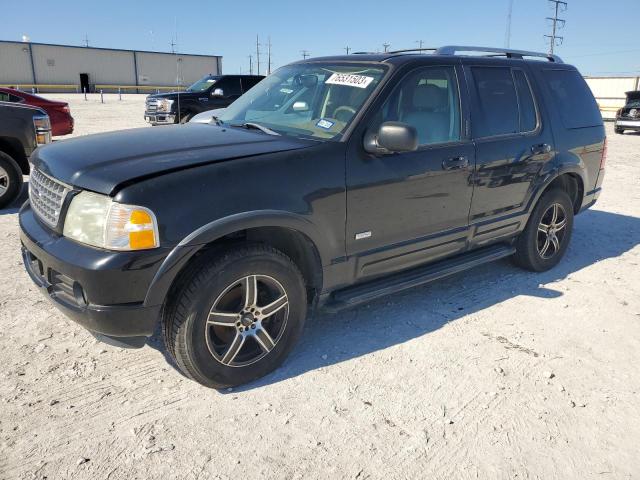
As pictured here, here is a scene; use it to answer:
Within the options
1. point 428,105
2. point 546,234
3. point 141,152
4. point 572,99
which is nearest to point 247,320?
point 141,152

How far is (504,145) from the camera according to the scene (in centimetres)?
423

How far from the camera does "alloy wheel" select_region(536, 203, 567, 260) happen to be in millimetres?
4992

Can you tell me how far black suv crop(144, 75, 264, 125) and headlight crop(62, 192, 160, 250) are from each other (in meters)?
12.8

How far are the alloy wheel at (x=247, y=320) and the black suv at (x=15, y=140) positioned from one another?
16.8 ft

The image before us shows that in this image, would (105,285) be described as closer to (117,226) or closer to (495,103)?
(117,226)

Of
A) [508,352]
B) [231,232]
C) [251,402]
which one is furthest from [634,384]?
[231,232]

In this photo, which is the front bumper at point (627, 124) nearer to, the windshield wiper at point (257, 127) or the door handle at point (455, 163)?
the door handle at point (455, 163)

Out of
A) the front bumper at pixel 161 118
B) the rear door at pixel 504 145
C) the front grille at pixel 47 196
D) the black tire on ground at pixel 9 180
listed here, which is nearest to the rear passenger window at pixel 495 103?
the rear door at pixel 504 145

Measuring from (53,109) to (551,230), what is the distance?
11045mm

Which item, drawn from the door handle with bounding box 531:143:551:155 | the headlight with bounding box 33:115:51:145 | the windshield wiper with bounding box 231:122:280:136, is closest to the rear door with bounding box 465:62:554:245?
the door handle with bounding box 531:143:551:155

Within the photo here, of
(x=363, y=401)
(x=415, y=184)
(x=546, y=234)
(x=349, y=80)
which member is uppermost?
(x=349, y=80)

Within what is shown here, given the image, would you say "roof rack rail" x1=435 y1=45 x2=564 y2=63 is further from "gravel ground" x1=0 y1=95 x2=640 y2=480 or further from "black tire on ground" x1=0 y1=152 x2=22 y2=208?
"black tire on ground" x1=0 y1=152 x2=22 y2=208

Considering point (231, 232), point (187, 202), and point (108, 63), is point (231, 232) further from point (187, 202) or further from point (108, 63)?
point (108, 63)

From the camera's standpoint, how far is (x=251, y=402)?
A: 9.68 ft
